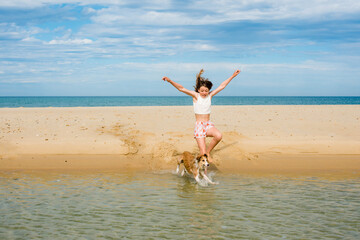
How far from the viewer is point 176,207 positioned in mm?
7859

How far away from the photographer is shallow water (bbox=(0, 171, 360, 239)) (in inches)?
257

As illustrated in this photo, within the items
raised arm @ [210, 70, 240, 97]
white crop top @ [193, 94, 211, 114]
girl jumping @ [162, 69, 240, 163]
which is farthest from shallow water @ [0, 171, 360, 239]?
raised arm @ [210, 70, 240, 97]

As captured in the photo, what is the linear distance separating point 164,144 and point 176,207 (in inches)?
222

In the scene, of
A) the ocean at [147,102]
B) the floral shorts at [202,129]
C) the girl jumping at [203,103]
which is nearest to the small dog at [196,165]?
the girl jumping at [203,103]

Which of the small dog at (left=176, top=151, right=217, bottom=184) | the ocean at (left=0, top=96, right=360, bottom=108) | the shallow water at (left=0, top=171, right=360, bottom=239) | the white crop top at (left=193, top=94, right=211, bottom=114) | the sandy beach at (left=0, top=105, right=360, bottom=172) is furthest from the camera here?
the ocean at (left=0, top=96, right=360, bottom=108)

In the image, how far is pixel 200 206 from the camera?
7.97 meters

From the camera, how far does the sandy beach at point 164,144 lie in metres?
12.4

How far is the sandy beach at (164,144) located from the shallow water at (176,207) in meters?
1.56

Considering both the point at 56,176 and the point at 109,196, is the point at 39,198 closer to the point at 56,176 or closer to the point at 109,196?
the point at 109,196

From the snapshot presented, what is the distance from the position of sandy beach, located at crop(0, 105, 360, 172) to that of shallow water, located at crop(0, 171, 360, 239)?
156 centimetres

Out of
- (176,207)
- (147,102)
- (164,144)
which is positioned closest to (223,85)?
(164,144)

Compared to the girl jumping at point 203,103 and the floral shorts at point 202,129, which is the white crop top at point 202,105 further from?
the floral shorts at point 202,129

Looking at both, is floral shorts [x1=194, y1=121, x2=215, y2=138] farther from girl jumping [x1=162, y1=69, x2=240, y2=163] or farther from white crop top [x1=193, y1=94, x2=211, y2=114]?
white crop top [x1=193, y1=94, x2=211, y2=114]

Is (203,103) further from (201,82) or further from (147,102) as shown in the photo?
(147,102)
